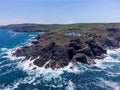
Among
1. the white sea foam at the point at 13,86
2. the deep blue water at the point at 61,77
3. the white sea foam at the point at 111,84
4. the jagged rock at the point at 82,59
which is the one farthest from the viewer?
the jagged rock at the point at 82,59

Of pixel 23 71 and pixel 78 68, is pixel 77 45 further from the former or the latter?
pixel 23 71

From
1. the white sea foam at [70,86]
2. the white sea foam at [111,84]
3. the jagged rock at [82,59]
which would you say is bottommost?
the white sea foam at [70,86]

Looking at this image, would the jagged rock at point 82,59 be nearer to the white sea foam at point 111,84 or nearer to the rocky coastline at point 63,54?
the rocky coastline at point 63,54

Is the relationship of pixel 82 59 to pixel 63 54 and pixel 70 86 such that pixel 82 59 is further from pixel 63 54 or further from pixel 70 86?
pixel 70 86

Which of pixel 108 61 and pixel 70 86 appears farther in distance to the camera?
pixel 108 61

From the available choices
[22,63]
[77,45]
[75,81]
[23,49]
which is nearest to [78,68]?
[75,81]

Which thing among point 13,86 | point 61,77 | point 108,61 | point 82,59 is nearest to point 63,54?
point 82,59

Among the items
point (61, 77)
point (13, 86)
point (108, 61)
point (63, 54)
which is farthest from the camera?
point (108, 61)

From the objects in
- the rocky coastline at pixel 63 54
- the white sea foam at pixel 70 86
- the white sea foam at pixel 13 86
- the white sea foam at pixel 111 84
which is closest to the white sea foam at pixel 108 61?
the rocky coastline at pixel 63 54

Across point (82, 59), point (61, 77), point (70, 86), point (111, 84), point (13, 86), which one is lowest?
point (13, 86)
